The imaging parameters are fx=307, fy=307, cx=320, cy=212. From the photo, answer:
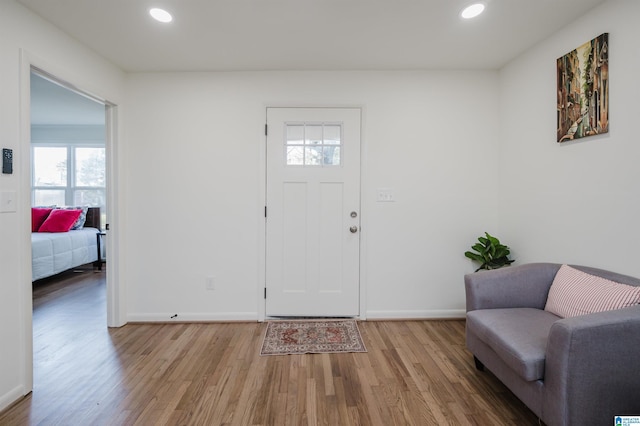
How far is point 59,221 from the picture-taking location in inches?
187

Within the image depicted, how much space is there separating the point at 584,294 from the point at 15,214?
11.0ft

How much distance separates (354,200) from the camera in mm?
2934

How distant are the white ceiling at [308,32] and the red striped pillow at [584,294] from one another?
171 cm

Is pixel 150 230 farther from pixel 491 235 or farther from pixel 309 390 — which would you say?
pixel 491 235

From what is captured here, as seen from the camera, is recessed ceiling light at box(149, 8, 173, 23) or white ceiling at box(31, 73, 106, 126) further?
white ceiling at box(31, 73, 106, 126)

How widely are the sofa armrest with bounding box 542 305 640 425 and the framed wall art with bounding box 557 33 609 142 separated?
1.25 meters

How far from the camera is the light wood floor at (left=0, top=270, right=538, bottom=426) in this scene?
1661 mm

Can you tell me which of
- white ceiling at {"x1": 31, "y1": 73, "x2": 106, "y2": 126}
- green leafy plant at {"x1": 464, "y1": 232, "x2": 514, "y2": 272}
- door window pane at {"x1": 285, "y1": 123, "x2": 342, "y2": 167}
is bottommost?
green leafy plant at {"x1": 464, "y1": 232, "x2": 514, "y2": 272}

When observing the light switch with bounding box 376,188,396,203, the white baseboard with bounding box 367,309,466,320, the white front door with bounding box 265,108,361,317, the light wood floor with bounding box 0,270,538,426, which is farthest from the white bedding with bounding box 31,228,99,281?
the white baseboard with bounding box 367,309,466,320

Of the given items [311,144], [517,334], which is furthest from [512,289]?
[311,144]

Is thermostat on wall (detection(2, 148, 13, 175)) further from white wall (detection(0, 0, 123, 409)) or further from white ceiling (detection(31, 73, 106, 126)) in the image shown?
white ceiling (detection(31, 73, 106, 126))

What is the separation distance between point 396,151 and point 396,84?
0.63m

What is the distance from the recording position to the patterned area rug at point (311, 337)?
2389 millimetres

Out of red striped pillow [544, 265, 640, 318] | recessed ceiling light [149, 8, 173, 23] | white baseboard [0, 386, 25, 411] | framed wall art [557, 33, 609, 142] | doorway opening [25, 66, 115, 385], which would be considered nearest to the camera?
red striped pillow [544, 265, 640, 318]
